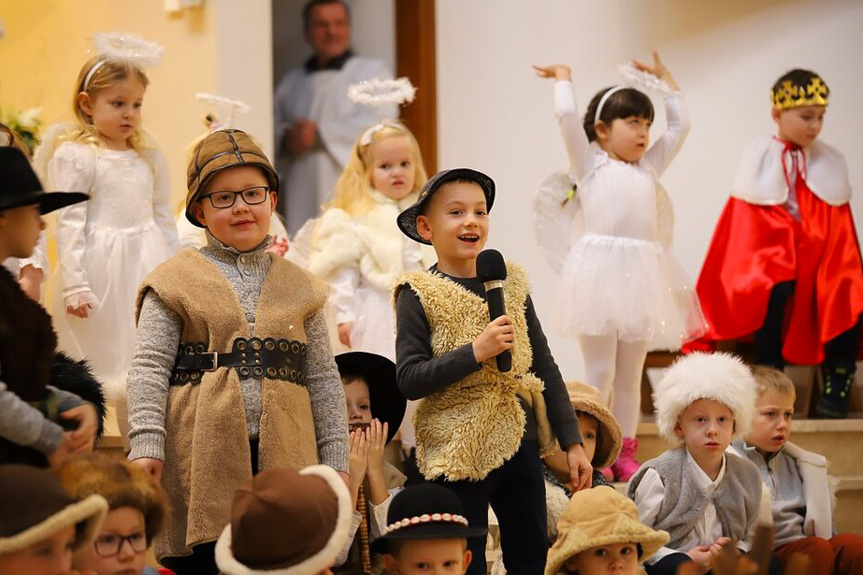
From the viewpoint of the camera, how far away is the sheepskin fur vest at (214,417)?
3.16 metres

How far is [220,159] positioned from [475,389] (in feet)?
2.88

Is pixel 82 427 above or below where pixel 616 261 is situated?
below

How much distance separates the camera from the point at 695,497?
164 inches

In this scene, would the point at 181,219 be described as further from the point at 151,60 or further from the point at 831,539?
the point at 831,539

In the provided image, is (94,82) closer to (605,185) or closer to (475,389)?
(605,185)

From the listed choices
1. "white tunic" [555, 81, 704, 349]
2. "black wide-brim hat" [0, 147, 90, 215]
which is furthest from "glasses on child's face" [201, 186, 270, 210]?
"white tunic" [555, 81, 704, 349]

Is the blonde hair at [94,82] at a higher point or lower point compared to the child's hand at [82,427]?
higher

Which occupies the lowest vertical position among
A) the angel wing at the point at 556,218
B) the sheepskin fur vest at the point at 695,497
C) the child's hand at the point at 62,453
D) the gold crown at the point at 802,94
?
the sheepskin fur vest at the point at 695,497

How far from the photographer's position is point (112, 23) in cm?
722

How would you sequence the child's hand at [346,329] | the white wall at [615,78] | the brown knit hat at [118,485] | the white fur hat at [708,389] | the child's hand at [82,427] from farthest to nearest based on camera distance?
the white wall at [615,78] → the child's hand at [346,329] → the white fur hat at [708,389] → the child's hand at [82,427] → the brown knit hat at [118,485]

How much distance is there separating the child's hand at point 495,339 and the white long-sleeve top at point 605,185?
2376mm

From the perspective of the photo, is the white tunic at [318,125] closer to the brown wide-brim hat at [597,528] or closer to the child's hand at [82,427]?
the brown wide-brim hat at [597,528]

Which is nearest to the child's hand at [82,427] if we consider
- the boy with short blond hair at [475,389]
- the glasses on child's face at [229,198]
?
the glasses on child's face at [229,198]

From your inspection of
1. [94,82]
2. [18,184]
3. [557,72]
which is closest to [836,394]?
[557,72]
